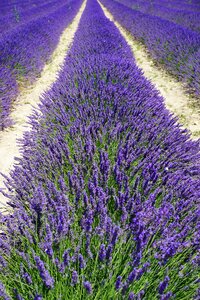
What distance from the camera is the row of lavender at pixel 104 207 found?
4.01ft

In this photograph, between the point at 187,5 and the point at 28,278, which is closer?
the point at 28,278

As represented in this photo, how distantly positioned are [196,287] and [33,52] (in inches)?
279

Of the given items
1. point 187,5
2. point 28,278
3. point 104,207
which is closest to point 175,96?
point 104,207

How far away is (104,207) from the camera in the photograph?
1572mm

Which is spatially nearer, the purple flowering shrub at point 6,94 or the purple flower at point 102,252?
the purple flower at point 102,252

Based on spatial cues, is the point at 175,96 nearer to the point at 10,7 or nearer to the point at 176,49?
the point at 176,49

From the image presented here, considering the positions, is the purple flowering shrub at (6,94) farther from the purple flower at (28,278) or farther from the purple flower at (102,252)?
the purple flower at (102,252)

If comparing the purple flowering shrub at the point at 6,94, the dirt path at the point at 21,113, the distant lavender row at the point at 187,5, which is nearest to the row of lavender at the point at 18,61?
the purple flowering shrub at the point at 6,94

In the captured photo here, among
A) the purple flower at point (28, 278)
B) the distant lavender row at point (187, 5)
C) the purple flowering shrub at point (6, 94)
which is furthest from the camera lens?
the distant lavender row at point (187, 5)

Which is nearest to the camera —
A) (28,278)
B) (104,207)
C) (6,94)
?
(28,278)

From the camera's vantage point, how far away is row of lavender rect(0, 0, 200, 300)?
122 cm

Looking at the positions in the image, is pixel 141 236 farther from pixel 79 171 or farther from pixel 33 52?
pixel 33 52

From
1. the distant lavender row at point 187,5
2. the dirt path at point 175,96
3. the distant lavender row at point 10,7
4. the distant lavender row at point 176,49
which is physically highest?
the distant lavender row at point 10,7

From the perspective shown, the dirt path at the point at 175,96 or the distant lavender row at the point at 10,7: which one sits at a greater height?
the distant lavender row at the point at 10,7
